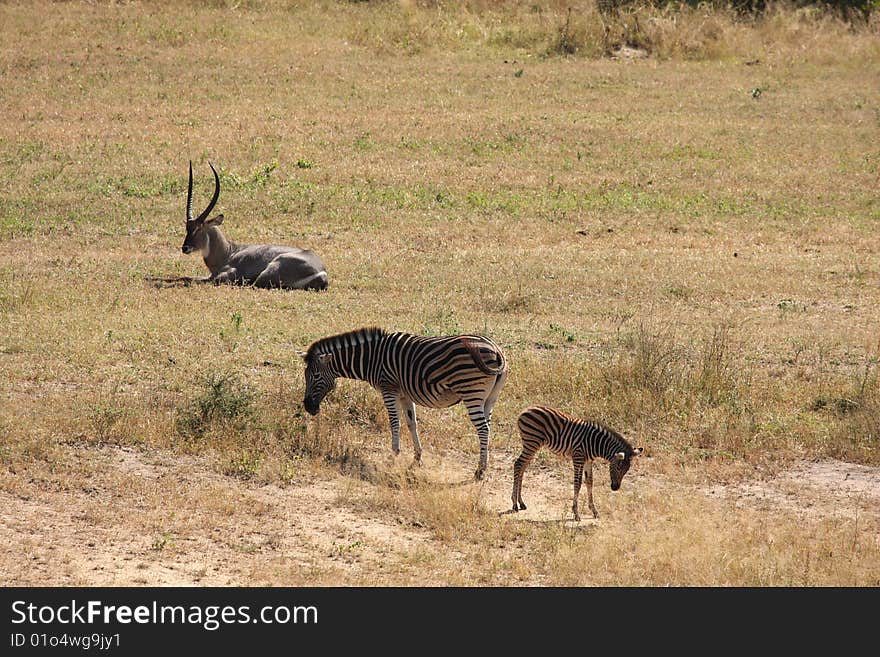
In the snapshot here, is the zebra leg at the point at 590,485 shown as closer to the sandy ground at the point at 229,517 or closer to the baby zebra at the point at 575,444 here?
the baby zebra at the point at 575,444

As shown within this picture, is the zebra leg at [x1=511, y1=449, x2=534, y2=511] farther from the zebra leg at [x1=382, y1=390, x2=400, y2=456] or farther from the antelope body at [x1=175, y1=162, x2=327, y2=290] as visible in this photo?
the antelope body at [x1=175, y1=162, x2=327, y2=290]

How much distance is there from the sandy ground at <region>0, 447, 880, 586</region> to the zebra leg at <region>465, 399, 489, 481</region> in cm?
17

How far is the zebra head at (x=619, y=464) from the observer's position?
914 cm

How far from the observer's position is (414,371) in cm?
1007

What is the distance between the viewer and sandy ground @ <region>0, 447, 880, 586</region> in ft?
25.4

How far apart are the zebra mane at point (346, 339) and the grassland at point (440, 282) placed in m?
0.63

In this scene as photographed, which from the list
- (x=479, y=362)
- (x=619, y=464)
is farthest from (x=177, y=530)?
(x=619, y=464)

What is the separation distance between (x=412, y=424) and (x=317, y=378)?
0.89 metres

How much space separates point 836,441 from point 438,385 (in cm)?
350

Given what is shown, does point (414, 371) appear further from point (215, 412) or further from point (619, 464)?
point (619, 464)

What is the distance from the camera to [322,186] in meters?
20.8

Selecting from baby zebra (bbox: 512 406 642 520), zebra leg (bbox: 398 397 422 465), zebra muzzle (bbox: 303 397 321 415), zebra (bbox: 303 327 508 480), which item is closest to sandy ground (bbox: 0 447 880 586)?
zebra leg (bbox: 398 397 422 465)

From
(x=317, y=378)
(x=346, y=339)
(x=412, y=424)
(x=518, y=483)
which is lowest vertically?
(x=518, y=483)

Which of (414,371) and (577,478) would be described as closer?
(577,478)
